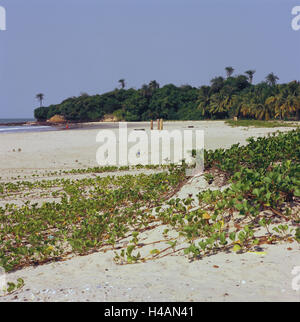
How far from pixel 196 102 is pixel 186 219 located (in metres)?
74.8

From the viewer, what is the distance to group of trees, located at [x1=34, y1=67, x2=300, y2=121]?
177ft

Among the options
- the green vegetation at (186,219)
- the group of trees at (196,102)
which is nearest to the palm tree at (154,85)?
the group of trees at (196,102)

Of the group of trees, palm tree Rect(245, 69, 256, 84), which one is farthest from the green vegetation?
palm tree Rect(245, 69, 256, 84)

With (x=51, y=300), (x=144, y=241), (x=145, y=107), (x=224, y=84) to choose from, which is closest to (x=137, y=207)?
(x=144, y=241)

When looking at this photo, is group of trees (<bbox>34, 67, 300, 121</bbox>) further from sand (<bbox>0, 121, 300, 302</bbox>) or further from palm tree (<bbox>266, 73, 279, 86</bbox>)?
sand (<bbox>0, 121, 300, 302</bbox>)

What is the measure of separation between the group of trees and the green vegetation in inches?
1939

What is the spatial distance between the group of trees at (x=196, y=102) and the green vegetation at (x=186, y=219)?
162 feet

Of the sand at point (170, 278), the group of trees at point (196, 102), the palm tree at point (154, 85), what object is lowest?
the sand at point (170, 278)

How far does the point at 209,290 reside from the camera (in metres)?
2.82

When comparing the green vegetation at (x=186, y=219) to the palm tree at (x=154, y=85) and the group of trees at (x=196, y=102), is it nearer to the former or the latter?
the group of trees at (x=196, y=102)

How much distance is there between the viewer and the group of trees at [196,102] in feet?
177

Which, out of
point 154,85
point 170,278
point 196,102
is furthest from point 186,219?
point 154,85

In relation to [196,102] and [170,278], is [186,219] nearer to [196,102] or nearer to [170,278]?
[170,278]
